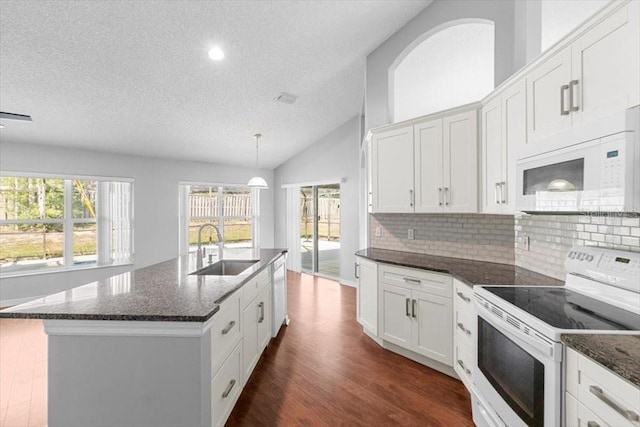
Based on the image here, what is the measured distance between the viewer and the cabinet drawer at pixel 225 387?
1618 mm

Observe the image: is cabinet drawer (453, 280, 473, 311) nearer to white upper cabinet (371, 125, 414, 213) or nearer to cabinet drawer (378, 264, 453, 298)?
cabinet drawer (378, 264, 453, 298)

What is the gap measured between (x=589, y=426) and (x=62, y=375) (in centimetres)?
222

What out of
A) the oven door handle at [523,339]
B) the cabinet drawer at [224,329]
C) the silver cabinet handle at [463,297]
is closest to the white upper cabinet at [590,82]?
the oven door handle at [523,339]

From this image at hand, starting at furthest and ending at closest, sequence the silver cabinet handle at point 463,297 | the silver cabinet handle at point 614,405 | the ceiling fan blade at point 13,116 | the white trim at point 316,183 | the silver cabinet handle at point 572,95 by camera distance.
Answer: the white trim at point 316,183 < the ceiling fan blade at point 13,116 < the silver cabinet handle at point 463,297 < the silver cabinet handle at point 572,95 < the silver cabinet handle at point 614,405

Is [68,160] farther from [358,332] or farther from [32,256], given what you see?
[358,332]

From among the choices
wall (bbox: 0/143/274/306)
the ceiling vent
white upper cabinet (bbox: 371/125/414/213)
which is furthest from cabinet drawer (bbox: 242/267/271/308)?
wall (bbox: 0/143/274/306)

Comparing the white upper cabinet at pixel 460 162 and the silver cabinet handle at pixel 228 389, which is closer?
the silver cabinet handle at pixel 228 389

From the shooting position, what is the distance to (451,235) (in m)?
3.08

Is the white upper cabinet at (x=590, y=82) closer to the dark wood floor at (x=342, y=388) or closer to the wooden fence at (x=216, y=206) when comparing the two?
the dark wood floor at (x=342, y=388)

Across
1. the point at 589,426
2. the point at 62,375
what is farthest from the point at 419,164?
the point at 62,375

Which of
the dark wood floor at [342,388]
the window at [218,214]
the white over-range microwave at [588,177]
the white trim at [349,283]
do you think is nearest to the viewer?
the white over-range microwave at [588,177]

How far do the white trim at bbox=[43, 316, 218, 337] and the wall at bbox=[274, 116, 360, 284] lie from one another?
14.0ft

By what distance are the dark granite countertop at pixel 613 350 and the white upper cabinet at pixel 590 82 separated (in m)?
0.80

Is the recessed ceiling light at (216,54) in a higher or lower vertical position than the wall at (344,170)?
higher
